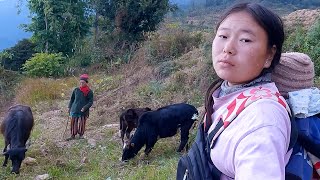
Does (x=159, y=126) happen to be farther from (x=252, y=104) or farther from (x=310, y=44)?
(x=252, y=104)

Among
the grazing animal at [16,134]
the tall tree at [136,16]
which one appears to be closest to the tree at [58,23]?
the tall tree at [136,16]

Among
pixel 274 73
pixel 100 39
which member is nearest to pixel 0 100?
pixel 100 39

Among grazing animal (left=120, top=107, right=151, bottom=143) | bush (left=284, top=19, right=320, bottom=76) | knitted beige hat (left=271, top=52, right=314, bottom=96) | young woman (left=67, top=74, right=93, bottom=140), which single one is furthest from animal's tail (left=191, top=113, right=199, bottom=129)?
knitted beige hat (left=271, top=52, right=314, bottom=96)

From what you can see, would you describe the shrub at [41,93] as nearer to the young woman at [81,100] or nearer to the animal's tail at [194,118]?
the young woman at [81,100]

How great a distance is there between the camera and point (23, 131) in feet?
25.9

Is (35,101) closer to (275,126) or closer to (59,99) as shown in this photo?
(59,99)

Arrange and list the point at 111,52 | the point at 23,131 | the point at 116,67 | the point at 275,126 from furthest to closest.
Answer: the point at 111,52, the point at 116,67, the point at 23,131, the point at 275,126

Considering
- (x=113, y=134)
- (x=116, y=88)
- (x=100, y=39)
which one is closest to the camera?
(x=113, y=134)

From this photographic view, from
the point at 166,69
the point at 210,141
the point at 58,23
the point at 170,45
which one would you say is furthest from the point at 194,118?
the point at 58,23

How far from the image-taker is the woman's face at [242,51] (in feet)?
4.25

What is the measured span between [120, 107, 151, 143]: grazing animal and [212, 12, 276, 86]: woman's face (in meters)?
6.49

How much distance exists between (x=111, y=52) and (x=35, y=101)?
6.95 meters

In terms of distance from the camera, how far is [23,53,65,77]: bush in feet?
66.6

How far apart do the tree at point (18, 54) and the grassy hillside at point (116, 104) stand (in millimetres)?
6150
